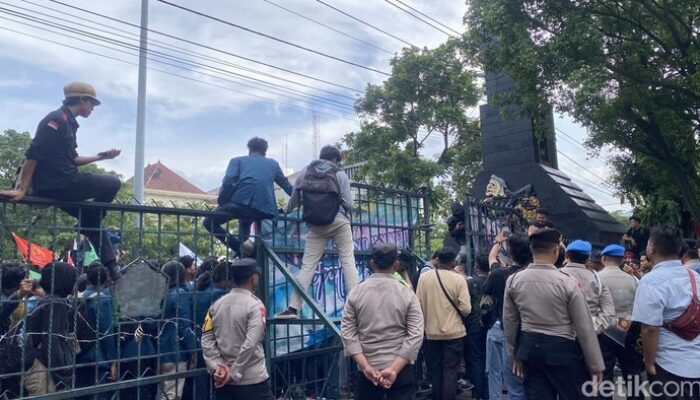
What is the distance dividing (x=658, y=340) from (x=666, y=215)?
12.6 m

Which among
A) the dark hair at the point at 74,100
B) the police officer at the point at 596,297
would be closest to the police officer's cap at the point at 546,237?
the police officer at the point at 596,297

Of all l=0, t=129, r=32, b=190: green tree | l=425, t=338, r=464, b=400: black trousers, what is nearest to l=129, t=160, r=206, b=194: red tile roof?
l=0, t=129, r=32, b=190: green tree

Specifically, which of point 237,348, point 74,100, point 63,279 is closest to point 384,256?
point 237,348

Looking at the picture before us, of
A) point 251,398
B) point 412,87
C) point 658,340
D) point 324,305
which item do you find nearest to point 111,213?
point 251,398

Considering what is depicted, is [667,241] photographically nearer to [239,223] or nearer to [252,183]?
[252,183]

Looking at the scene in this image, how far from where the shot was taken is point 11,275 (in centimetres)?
433

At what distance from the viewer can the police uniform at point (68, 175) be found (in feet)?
13.7

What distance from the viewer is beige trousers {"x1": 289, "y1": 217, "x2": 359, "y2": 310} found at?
573 cm

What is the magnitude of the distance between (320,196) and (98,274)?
2.07 m

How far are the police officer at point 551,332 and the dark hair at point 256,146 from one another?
109 inches

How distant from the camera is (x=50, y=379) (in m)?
4.11

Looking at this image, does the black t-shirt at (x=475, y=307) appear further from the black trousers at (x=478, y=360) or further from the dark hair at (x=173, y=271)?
the dark hair at (x=173, y=271)

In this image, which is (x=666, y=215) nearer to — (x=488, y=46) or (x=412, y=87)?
(x=488, y=46)

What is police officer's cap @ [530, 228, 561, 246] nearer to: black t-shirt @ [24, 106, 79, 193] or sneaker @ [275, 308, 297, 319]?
sneaker @ [275, 308, 297, 319]
